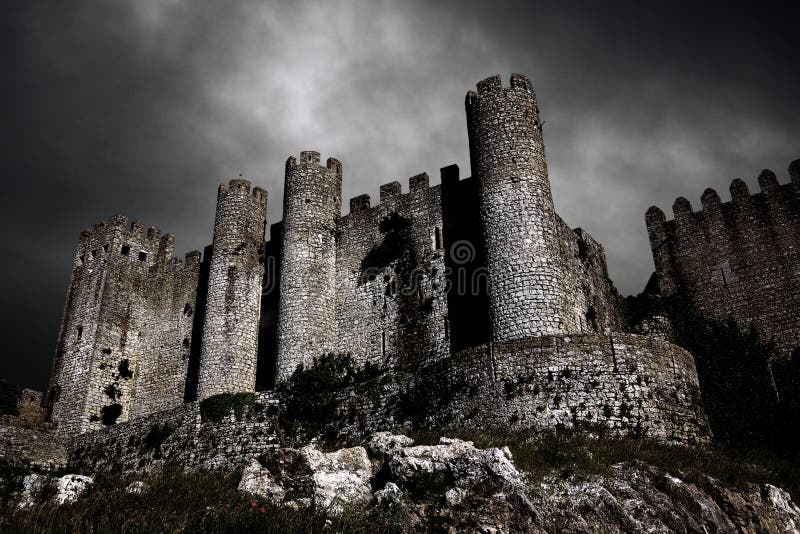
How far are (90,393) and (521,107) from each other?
22943 mm

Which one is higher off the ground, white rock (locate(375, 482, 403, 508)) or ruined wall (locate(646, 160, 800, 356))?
ruined wall (locate(646, 160, 800, 356))

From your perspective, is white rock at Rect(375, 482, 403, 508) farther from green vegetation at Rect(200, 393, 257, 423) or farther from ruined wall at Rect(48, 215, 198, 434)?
ruined wall at Rect(48, 215, 198, 434)

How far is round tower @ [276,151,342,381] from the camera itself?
27.9 meters

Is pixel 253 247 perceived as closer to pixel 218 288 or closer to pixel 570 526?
pixel 218 288

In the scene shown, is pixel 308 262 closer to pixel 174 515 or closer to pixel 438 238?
pixel 438 238

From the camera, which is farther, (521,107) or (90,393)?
(90,393)

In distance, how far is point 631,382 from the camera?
18.9m

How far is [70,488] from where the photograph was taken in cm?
1527

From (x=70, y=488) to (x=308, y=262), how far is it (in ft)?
50.2

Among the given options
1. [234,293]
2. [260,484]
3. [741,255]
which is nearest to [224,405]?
[234,293]

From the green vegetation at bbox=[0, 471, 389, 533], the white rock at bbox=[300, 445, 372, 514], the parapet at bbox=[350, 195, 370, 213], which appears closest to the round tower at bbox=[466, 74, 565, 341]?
the parapet at bbox=[350, 195, 370, 213]

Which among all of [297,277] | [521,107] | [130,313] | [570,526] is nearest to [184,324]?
[130,313]

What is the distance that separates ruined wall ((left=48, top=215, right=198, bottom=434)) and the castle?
0.28ft

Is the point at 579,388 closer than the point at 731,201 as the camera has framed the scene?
Yes
